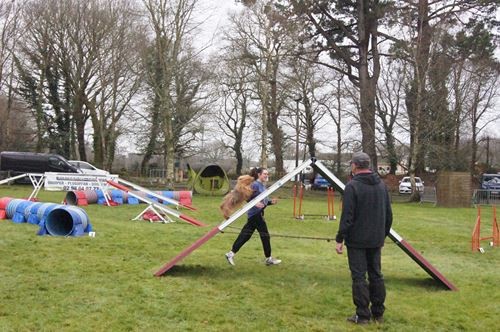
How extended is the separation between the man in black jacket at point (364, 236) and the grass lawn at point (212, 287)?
0.24 metres

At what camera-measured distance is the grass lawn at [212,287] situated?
5.37 m

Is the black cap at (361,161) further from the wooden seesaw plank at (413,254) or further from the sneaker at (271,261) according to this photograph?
the sneaker at (271,261)

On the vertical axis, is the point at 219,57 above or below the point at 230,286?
above

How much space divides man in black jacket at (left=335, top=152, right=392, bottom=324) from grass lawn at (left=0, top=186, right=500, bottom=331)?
240 millimetres

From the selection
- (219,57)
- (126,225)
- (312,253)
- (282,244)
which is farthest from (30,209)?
(219,57)

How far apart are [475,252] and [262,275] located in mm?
5476

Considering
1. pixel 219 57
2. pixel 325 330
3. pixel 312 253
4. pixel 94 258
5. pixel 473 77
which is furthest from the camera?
pixel 219 57

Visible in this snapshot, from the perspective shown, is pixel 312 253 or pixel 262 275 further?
pixel 312 253

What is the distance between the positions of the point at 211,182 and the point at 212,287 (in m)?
23.5

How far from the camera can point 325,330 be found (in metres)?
5.23

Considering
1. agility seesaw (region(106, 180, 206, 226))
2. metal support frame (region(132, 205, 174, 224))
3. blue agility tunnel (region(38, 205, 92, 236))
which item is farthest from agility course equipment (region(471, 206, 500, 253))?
blue agility tunnel (region(38, 205, 92, 236))

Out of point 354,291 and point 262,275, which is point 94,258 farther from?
point 354,291

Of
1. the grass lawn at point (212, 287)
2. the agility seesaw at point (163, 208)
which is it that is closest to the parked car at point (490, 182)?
the grass lawn at point (212, 287)

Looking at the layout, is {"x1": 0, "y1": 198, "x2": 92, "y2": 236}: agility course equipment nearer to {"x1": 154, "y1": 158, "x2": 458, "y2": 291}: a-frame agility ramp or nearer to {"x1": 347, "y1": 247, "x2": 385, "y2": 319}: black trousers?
{"x1": 154, "y1": 158, "x2": 458, "y2": 291}: a-frame agility ramp
